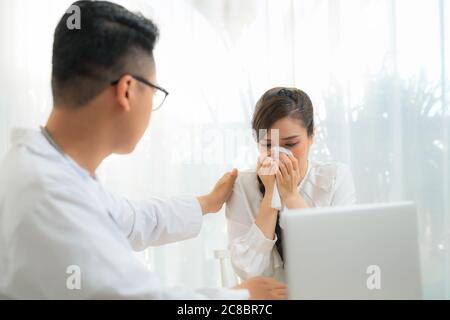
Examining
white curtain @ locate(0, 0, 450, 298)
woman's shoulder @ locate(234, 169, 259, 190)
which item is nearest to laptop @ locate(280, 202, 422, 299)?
woman's shoulder @ locate(234, 169, 259, 190)

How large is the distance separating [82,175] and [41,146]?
106 mm

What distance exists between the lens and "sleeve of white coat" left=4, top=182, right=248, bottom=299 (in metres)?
0.86

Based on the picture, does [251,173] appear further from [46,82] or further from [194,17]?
[46,82]

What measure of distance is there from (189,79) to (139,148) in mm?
380

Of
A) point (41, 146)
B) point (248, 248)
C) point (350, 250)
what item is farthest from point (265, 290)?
point (41, 146)

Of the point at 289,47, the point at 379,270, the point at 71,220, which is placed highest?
the point at 289,47

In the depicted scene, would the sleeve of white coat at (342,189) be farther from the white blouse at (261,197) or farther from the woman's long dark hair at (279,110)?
the woman's long dark hair at (279,110)

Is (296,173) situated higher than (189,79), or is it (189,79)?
(189,79)

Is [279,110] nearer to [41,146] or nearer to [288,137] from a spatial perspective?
[288,137]

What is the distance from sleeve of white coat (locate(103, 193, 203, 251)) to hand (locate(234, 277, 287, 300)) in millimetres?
441

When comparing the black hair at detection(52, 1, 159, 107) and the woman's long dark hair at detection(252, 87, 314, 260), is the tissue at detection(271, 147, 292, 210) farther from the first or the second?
the black hair at detection(52, 1, 159, 107)

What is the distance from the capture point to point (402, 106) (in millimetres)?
2010

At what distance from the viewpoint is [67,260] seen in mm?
859

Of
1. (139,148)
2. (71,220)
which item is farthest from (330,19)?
(71,220)
